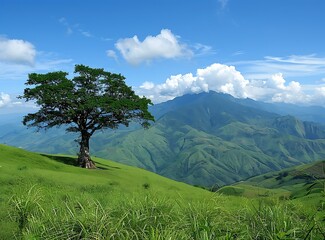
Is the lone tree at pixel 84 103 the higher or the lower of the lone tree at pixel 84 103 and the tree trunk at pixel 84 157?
the higher

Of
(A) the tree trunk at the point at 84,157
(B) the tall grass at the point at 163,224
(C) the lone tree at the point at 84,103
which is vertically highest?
(C) the lone tree at the point at 84,103

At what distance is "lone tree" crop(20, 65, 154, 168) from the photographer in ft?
178

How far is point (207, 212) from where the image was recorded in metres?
13.4

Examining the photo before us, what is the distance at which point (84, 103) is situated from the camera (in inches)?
2165

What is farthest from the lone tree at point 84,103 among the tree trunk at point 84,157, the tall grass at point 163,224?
the tall grass at point 163,224

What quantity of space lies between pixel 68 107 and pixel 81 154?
7.66 meters

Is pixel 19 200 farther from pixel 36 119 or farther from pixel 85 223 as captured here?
pixel 36 119

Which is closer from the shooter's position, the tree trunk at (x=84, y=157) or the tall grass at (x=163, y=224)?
the tall grass at (x=163, y=224)

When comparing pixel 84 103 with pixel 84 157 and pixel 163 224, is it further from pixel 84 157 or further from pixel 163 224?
pixel 163 224

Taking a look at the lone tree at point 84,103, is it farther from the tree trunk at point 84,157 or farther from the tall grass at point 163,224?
the tall grass at point 163,224

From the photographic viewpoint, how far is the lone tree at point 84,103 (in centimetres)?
5416

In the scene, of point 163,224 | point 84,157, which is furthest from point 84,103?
point 163,224

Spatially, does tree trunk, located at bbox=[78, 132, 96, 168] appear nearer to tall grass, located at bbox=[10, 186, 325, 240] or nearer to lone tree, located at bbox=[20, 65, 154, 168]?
lone tree, located at bbox=[20, 65, 154, 168]

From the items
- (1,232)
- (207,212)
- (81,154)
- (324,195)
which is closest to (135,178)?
(81,154)
